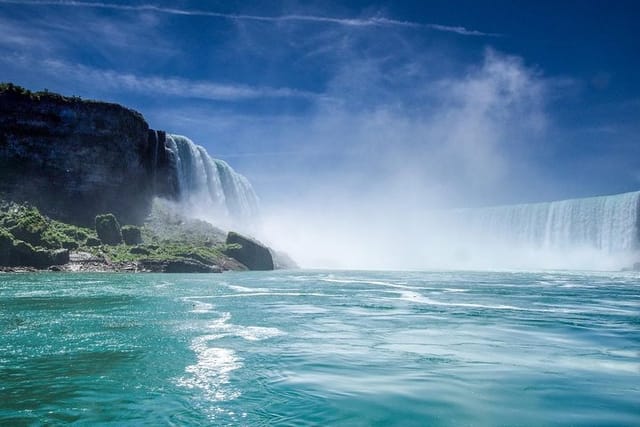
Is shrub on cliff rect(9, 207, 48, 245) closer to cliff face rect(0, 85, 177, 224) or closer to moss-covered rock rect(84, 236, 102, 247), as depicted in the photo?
moss-covered rock rect(84, 236, 102, 247)

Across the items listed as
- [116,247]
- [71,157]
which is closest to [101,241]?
[116,247]

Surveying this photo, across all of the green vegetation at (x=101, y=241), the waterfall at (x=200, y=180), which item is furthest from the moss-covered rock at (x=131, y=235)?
the waterfall at (x=200, y=180)

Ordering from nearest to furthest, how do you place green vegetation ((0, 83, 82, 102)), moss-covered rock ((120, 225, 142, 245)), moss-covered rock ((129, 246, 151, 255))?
moss-covered rock ((129, 246, 151, 255))
moss-covered rock ((120, 225, 142, 245))
green vegetation ((0, 83, 82, 102))

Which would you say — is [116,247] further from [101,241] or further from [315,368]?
[315,368]

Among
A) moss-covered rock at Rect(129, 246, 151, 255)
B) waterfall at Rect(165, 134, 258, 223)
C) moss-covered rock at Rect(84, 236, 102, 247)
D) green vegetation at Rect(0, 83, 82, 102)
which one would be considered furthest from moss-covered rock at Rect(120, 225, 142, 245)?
green vegetation at Rect(0, 83, 82, 102)

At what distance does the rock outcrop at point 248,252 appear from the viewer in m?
69.3

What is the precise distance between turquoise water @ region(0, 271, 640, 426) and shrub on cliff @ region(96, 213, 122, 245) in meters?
50.2

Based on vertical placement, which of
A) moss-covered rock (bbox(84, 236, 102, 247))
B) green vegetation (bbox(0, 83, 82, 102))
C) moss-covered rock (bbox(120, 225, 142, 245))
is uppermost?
green vegetation (bbox(0, 83, 82, 102))

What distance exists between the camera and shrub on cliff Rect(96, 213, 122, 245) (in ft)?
210

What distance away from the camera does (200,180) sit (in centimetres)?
9362

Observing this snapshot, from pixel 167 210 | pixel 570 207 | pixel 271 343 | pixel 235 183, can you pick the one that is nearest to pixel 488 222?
pixel 570 207

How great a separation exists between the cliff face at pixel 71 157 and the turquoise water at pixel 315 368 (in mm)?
62098

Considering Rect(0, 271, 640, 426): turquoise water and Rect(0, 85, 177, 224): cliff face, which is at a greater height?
Rect(0, 85, 177, 224): cliff face

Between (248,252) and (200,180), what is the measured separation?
96.1 feet
